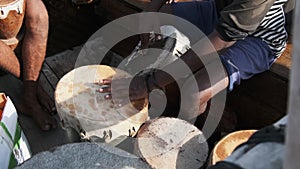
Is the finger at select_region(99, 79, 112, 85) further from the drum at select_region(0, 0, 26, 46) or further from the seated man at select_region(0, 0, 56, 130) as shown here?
the drum at select_region(0, 0, 26, 46)

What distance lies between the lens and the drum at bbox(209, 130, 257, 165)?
6.61 ft

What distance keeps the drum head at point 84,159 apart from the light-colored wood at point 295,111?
1.04 metres

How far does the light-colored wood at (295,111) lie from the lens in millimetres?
678

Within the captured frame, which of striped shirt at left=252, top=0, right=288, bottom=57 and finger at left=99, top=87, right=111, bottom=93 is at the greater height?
striped shirt at left=252, top=0, right=288, bottom=57

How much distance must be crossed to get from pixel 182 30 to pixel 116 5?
1017mm

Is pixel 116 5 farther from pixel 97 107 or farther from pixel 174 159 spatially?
pixel 174 159

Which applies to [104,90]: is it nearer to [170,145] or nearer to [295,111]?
[170,145]

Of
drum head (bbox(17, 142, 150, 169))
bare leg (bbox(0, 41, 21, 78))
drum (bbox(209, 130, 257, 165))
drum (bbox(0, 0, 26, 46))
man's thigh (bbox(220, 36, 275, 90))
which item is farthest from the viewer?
bare leg (bbox(0, 41, 21, 78))

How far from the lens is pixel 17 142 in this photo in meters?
2.24

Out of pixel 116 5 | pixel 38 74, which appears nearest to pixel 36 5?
pixel 38 74

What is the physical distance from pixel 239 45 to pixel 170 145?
2.52 ft

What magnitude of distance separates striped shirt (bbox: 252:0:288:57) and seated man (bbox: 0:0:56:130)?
140 cm

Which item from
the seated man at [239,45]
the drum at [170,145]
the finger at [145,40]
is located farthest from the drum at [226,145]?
the finger at [145,40]

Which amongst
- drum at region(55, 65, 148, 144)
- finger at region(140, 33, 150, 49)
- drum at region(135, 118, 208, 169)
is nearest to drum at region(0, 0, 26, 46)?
drum at region(55, 65, 148, 144)
